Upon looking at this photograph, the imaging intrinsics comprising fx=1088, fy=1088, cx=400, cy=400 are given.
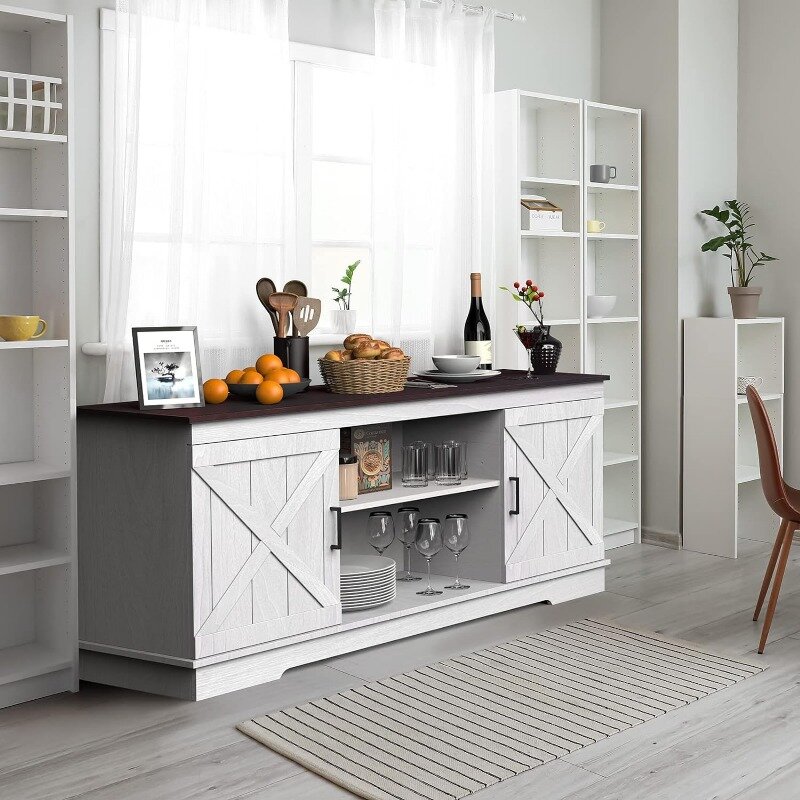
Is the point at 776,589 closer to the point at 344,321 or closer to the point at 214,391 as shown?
the point at 344,321

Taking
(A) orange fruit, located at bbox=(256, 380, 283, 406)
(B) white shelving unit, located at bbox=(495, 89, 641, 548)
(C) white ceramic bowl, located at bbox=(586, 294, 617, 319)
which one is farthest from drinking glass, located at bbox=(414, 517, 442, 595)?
(C) white ceramic bowl, located at bbox=(586, 294, 617, 319)

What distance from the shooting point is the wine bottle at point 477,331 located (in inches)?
169

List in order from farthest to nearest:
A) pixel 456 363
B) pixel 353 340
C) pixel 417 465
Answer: pixel 456 363 < pixel 417 465 < pixel 353 340

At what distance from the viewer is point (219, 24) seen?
3643mm

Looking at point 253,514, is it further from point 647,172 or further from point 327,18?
point 647,172

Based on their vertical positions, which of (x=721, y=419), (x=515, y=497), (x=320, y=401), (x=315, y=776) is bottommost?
(x=315, y=776)

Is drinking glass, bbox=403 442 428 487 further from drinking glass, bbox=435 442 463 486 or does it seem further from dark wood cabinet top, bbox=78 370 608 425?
dark wood cabinet top, bbox=78 370 608 425

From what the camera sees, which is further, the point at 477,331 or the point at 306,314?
the point at 477,331

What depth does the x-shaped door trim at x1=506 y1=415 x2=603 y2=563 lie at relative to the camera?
13.1 ft

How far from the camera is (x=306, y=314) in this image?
380cm

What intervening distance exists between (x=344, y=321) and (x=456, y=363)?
0.45 meters

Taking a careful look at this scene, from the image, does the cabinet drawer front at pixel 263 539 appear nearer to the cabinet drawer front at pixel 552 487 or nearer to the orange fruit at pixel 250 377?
the orange fruit at pixel 250 377

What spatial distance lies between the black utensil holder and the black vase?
3.23ft

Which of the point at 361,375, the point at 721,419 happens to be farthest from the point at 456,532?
the point at 721,419
